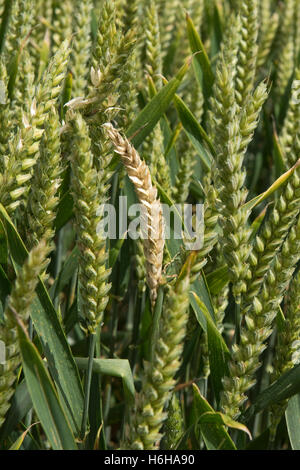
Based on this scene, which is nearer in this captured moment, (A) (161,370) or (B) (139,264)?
(A) (161,370)

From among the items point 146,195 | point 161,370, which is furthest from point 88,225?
point 161,370

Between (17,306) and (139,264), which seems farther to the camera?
(139,264)

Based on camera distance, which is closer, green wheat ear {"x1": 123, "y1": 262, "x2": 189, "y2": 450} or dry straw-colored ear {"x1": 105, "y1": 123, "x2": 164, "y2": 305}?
green wheat ear {"x1": 123, "y1": 262, "x2": 189, "y2": 450}

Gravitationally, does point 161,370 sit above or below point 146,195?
below

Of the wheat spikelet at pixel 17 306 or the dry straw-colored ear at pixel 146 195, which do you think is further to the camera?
the dry straw-colored ear at pixel 146 195

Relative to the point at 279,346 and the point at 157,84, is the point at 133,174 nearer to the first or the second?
the point at 279,346

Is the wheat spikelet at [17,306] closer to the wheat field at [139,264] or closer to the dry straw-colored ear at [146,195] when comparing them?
the wheat field at [139,264]

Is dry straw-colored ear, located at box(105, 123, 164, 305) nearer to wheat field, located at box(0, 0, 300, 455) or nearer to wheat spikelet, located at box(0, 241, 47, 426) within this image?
wheat field, located at box(0, 0, 300, 455)

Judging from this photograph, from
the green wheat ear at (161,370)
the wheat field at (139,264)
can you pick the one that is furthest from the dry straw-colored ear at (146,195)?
the green wheat ear at (161,370)

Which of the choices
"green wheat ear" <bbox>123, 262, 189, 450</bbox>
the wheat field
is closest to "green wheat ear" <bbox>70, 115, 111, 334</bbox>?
the wheat field

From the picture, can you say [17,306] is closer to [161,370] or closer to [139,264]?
[161,370]

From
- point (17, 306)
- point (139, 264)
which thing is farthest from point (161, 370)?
point (139, 264)

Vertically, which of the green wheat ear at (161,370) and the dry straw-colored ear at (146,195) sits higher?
the dry straw-colored ear at (146,195)

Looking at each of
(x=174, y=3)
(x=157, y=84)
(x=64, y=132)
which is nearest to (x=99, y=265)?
(x=64, y=132)
